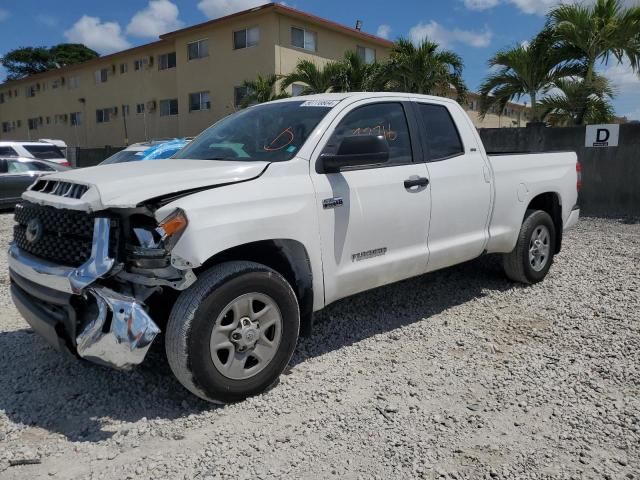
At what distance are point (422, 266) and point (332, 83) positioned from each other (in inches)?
549

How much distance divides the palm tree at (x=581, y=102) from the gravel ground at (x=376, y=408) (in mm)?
9110

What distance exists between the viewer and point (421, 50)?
14625 mm

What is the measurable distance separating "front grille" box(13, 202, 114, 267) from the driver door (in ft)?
4.70

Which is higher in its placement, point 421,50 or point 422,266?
point 421,50

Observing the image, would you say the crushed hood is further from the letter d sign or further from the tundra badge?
the letter d sign

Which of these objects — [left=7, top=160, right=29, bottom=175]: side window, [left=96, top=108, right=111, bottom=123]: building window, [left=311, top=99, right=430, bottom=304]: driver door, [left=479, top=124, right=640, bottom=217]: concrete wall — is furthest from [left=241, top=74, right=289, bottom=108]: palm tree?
[left=96, top=108, right=111, bottom=123]: building window

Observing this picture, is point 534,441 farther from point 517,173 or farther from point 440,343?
point 517,173

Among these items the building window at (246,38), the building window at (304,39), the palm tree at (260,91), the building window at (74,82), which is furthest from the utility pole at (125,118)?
the palm tree at (260,91)

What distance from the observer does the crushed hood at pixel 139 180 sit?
9.71ft

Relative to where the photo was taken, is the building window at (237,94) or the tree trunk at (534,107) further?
the building window at (237,94)

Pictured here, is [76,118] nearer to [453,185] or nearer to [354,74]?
[354,74]

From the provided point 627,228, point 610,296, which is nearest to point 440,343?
point 610,296

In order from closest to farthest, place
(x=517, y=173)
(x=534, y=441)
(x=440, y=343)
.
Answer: (x=534, y=441), (x=440, y=343), (x=517, y=173)

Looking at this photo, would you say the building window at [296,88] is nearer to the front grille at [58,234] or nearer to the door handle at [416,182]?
the door handle at [416,182]
